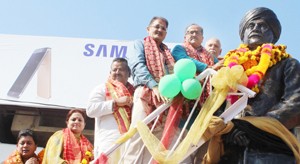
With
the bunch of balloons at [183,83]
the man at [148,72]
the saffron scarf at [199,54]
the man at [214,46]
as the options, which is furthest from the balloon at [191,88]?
the man at [214,46]

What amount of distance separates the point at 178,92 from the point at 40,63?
6.47 m

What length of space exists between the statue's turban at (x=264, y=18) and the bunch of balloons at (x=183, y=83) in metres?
0.51

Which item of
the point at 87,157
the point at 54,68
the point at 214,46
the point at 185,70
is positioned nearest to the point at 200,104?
the point at 185,70

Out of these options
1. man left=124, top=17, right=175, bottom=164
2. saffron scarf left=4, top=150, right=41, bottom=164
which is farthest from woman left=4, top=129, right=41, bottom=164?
man left=124, top=17, right=175, bottom=164

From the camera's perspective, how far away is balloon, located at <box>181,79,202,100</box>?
11.3 feet

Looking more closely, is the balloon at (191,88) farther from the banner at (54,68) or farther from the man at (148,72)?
the banner at (54,68)

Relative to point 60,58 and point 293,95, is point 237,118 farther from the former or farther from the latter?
point 60,58

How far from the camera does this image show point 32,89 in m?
9.41

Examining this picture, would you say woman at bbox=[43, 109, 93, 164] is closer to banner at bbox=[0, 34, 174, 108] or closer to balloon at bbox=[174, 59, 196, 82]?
balloon at bbox=[174, 59, 196, 82]

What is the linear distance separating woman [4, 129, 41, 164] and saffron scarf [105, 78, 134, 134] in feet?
2.86

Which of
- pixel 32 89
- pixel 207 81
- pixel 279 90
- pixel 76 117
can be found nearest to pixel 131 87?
pixel 76 117

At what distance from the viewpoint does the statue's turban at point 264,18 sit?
146 inches

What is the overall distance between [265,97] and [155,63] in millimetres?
1102

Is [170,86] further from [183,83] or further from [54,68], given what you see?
[54,68]
